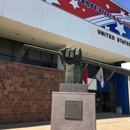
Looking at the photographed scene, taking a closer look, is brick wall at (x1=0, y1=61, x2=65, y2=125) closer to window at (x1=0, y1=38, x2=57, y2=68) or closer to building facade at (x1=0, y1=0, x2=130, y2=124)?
building facade at (x1=0, y1=0, x2=130, y2=124)

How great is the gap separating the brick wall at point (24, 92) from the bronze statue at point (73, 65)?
245 inches

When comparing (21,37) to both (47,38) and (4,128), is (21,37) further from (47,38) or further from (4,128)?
(4,128)

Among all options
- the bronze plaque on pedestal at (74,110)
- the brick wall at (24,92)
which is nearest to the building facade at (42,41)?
the brick wall at (24,92)

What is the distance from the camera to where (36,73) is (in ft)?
41.5

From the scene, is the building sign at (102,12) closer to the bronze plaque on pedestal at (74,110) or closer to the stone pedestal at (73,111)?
the stone pedestal at (73,111)

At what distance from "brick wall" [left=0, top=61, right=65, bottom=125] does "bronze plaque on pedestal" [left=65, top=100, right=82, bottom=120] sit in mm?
Answer: 6552

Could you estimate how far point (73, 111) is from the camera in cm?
568

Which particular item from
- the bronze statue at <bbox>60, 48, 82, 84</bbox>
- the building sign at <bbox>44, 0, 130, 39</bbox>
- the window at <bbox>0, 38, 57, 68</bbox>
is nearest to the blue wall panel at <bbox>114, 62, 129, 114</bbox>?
the building sign at <bbox>44, 0, 130, 39</bbox>

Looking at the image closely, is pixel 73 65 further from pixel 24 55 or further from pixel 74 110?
pixel 24 55

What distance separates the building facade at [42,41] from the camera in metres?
11.2

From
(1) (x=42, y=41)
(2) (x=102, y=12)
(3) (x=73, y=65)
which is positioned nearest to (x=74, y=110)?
(3) (x=73, y=65)

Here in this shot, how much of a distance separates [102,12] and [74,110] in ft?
47.4

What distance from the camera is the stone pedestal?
5.57 meters

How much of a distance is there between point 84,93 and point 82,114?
0.69 m
